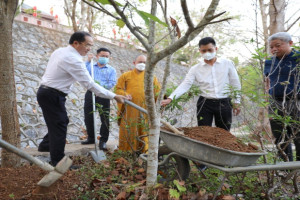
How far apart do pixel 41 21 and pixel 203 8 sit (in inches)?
325

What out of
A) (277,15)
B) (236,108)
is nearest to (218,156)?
(236,108)

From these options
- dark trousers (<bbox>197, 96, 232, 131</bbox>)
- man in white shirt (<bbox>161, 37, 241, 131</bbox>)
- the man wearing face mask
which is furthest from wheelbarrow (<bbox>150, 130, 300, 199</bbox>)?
the man wearing face mask

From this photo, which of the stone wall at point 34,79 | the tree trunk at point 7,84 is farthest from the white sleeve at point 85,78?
the stone wall at point 34,79

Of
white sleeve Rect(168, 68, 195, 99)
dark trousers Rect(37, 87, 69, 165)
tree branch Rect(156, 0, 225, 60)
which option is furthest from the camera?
white sleeve Rect(168, 68, 195, 99)

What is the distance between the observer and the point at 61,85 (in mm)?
3127

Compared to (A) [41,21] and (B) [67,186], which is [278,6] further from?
(A) [41,21]

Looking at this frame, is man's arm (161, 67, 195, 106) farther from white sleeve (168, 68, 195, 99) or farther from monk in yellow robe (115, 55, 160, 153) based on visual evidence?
monk in yellow robe (115, 55, 160, 153)

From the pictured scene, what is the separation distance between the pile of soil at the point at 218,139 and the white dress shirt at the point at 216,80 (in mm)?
958

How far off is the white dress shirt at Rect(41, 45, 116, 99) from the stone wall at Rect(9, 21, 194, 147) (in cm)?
214

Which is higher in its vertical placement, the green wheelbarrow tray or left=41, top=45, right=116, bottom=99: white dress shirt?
left=41, top=45, right=116, bottom=99: white dress shirt

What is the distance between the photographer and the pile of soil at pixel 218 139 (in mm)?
2047

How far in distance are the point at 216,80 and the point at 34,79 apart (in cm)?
607

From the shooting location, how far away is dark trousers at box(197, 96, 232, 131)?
3.30 metres

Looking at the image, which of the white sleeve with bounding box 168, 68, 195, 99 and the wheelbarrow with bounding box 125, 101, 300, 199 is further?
the white sleeve with bounding box 168, 68, 195, 99
